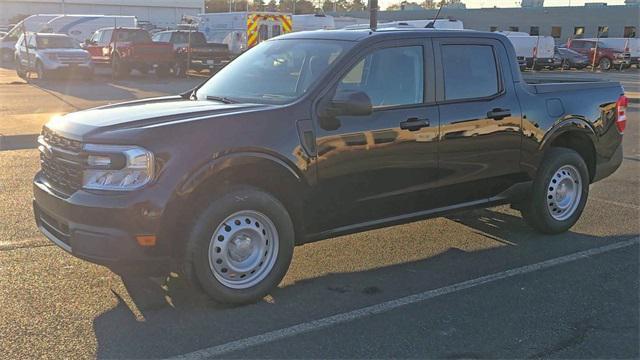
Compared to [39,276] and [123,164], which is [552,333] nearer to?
[123,164]

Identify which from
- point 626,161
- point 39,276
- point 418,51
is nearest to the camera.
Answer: point 39,276

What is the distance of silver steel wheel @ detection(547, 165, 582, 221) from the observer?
6016 millimetres

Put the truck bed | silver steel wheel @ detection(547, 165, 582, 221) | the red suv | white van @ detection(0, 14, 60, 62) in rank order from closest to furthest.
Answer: the truck bed → silver steel wheel @ detection(547, 165, 582, 221) → white van @ detection(0, 14, 60, 62) → the red suv

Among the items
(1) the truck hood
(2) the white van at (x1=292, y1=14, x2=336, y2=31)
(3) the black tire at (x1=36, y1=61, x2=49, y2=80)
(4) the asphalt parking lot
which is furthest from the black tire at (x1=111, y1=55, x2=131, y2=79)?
(1) the truck hood

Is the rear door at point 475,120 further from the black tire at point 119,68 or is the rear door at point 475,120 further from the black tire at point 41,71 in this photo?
the black tire at point 119,68

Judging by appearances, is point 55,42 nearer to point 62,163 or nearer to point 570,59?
point 62,163

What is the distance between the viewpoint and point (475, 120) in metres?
5.27

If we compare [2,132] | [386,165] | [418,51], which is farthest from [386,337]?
[2,132]

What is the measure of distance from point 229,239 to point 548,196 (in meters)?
3.29

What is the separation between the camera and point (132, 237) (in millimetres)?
3848

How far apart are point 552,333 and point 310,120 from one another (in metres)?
2.11

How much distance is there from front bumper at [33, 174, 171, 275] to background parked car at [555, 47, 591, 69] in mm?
36763

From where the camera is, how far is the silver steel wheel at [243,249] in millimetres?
4195

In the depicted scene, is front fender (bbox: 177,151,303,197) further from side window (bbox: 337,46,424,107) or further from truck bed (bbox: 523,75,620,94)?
truck bed (bbox: 523,75,620,94)
